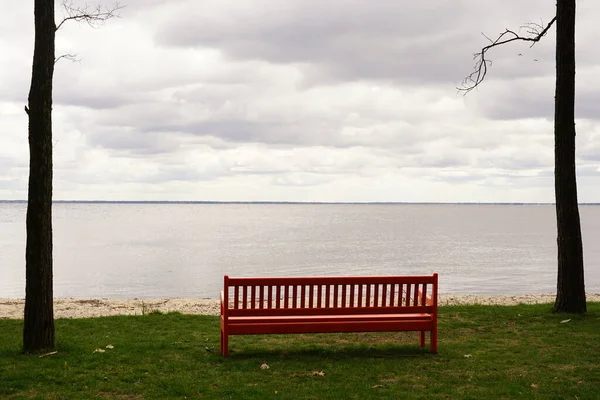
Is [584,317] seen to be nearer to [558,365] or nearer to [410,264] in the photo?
[558,365]

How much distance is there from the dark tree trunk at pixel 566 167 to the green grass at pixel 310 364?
2.91ft

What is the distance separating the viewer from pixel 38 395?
21.9 ft

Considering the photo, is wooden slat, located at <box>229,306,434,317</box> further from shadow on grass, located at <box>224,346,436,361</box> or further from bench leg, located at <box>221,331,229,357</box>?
shadow on grass, located at <box>224,346,436,361</box>

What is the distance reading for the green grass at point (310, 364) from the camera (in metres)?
6.87

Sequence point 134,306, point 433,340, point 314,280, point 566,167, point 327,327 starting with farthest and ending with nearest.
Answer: point 134,306
point 566,167
point 433,340
point 327,327
point 314,280

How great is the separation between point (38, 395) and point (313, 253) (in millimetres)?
48375

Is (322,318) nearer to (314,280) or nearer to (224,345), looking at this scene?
(314,280)

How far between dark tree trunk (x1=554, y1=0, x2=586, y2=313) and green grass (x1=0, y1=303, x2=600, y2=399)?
35.0 inches

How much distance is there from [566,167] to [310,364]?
259 inches

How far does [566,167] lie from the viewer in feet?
38.9

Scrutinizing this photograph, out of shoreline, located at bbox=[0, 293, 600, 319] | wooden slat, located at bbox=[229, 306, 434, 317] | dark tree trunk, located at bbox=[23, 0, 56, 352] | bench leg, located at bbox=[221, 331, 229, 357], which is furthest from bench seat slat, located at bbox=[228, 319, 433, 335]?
shoreline, located at bbox=[0, 293, 600, 319]

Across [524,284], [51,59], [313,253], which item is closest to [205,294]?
[524,284]

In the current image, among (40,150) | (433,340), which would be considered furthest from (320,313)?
(40,150)

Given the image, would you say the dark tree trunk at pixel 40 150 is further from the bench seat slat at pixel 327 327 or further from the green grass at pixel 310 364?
the bench seat slat at pixel 327 327
